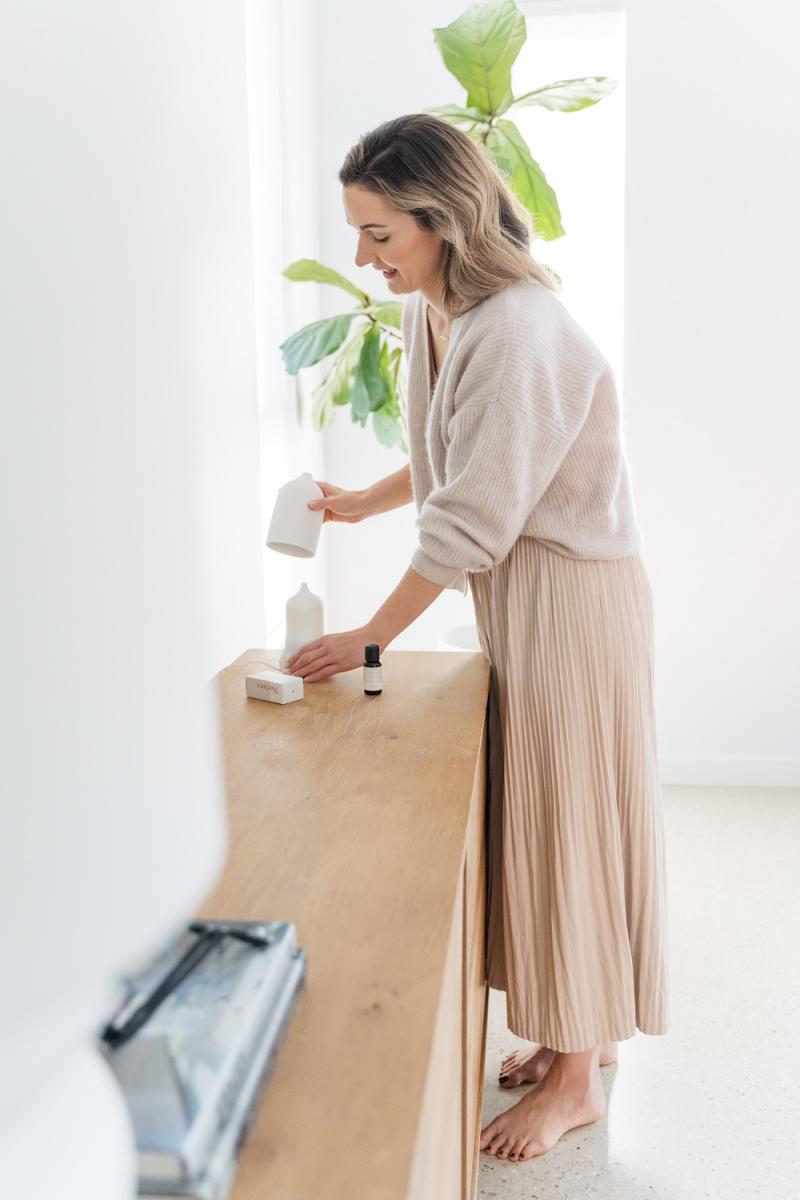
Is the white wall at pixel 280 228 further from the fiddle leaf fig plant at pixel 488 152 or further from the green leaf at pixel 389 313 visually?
the green leaf at pixel 389 313

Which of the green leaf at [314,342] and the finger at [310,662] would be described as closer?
the finger at [310,662]

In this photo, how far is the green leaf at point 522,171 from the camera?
8.34 ft

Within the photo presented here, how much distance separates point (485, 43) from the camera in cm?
246

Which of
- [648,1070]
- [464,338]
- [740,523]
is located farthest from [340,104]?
[648,1070]

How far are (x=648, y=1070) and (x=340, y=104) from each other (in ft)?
9.00

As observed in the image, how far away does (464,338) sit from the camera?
A: 1.51 m

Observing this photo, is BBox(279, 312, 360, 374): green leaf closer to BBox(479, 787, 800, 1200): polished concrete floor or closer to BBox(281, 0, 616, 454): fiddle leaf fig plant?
BBox(281, 0, 616, 454): fiddle leaf fig plant

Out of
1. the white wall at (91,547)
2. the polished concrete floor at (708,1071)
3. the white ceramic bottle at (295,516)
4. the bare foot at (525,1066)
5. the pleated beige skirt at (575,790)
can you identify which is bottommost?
the polished concrete floor at (708,1071)

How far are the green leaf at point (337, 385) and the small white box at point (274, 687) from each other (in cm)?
150

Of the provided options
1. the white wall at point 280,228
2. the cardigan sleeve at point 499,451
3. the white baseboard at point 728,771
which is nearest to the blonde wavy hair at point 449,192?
the cardigan sleeve at point 499,451

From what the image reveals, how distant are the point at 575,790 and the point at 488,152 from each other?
133 cm

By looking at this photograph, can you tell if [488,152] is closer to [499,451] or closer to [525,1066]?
[499,451]

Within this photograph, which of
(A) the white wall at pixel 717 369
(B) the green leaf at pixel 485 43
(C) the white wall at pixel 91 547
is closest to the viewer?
(C) the white wall at pixel 91 547

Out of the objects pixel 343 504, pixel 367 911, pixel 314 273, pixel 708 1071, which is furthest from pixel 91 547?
pixel 314 273
